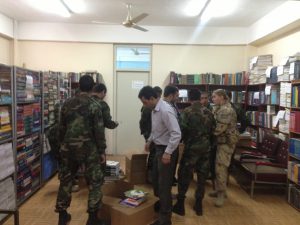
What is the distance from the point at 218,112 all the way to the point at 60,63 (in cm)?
479

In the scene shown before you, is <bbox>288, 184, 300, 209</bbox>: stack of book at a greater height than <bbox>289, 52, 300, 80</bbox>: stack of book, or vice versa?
<bbox>289, 52, 300, 80</bbox>: stack of book

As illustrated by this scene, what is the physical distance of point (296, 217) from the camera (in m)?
3.70

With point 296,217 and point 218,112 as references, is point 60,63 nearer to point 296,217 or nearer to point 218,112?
point 218,112

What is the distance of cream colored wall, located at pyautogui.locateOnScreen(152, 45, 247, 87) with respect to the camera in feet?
23.9

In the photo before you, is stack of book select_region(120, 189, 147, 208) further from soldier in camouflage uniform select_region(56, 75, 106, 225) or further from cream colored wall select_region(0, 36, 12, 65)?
cream colored wall select_region(0, 36, 12, 65)

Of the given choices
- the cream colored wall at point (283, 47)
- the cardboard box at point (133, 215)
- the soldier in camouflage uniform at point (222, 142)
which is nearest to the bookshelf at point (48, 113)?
the cardboard box at point (133, 215)

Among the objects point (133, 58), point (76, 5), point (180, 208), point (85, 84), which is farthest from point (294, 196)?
point (76, 5)

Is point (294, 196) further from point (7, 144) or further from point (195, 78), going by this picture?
point (7, 144)

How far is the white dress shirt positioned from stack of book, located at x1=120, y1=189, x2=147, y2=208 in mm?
685

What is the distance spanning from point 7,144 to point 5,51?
168 inches

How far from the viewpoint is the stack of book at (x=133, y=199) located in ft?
10.5

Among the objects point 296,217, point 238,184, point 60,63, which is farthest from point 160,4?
point 296,217

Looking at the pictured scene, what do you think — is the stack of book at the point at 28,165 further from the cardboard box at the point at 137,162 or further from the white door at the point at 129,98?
the white door at the point at 129,98

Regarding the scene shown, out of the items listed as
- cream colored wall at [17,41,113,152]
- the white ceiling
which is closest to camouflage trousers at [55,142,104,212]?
the white ceiling
